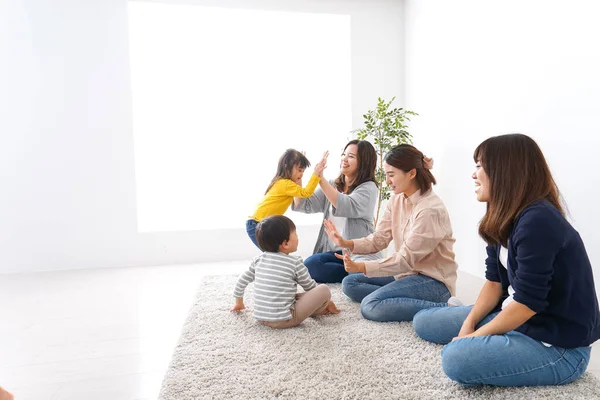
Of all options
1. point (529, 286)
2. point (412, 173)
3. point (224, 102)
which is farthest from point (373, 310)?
point (224, 102)

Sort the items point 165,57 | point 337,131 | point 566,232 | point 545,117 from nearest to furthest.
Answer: point 566,232, point 545,117, point 165,57, point 337,131

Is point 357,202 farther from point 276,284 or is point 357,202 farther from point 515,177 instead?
point 515,177

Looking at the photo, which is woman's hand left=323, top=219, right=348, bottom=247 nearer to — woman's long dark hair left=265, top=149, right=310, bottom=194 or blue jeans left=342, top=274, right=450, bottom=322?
blue jeans left=342, top=274, right=450, bottom=322

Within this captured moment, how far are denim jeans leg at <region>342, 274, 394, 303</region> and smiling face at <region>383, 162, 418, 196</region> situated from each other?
1.98ft

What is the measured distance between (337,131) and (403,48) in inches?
43.4

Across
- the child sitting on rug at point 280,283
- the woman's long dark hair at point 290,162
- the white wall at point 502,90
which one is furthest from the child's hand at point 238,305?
the white wall at point 502,90

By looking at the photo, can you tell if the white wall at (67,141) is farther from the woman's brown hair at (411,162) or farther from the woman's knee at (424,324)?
the woman's knee at (424,324)

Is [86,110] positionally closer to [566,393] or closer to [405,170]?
[405,170]

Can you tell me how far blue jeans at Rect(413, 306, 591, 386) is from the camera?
1597 millimetres

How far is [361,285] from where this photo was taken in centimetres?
277

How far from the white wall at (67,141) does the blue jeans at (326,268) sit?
176 cm

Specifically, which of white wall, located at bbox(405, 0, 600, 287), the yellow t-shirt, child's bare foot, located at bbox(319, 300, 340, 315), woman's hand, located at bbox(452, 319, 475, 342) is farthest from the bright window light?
woman's hand, located at bbox(452, 319, 475, 342)

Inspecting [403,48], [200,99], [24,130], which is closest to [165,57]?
[200,99]

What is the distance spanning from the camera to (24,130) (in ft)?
13.3
